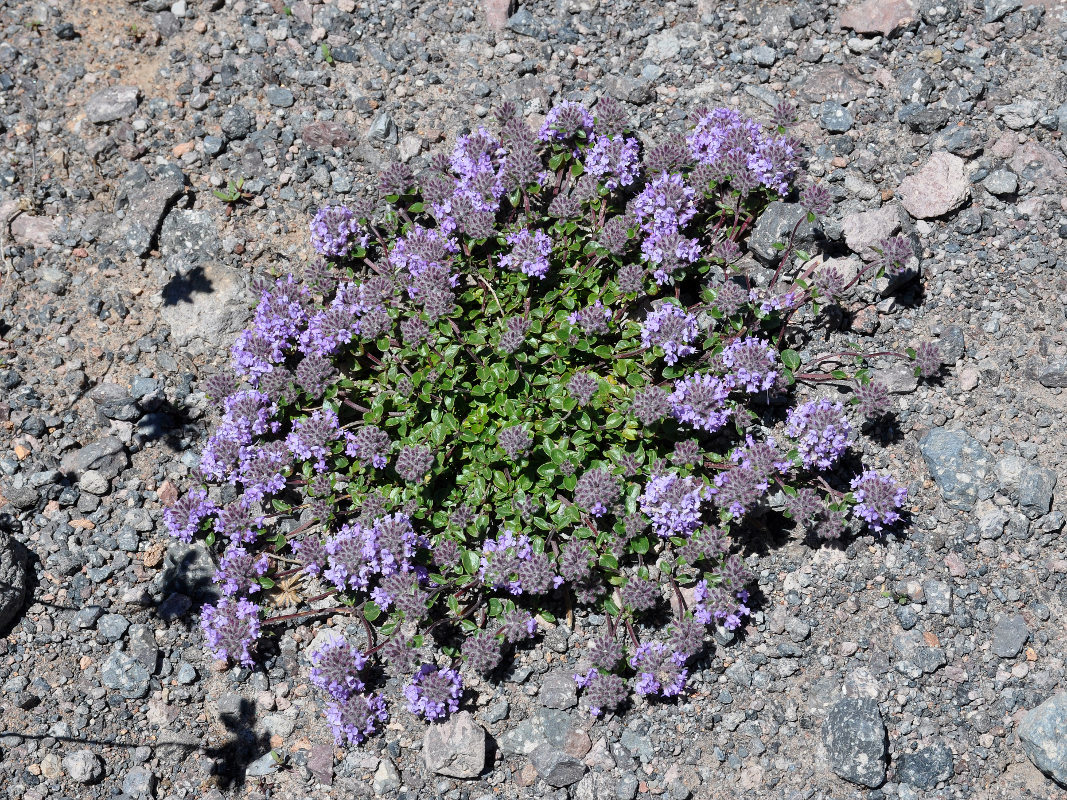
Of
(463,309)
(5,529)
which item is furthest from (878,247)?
(5,529)

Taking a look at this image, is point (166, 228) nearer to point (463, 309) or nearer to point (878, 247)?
point (463, 309)

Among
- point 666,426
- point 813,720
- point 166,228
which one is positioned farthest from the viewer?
point 166,228

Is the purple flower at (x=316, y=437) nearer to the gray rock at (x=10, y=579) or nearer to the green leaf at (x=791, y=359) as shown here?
the gray rock at (x=10, y=579)

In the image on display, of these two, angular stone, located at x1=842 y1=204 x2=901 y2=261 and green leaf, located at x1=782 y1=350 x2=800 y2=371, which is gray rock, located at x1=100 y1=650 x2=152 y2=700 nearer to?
green leaf, located at x1=782 y1=350 x2=800 y2=371

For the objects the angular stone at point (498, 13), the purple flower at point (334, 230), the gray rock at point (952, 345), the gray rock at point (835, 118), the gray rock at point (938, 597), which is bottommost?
the gray rock at point (938, 597)

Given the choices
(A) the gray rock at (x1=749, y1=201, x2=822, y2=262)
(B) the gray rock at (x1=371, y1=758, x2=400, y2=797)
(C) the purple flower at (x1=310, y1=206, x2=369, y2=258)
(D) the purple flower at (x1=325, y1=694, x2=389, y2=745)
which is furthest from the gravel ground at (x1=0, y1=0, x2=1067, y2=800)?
(C) the purple flower at (x1=310, y1=206, x2=369, y2=258)

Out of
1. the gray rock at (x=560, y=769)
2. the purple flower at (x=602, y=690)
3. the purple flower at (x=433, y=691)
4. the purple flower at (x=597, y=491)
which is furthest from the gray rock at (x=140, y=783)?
the purple flower at (x=597, y=491)
